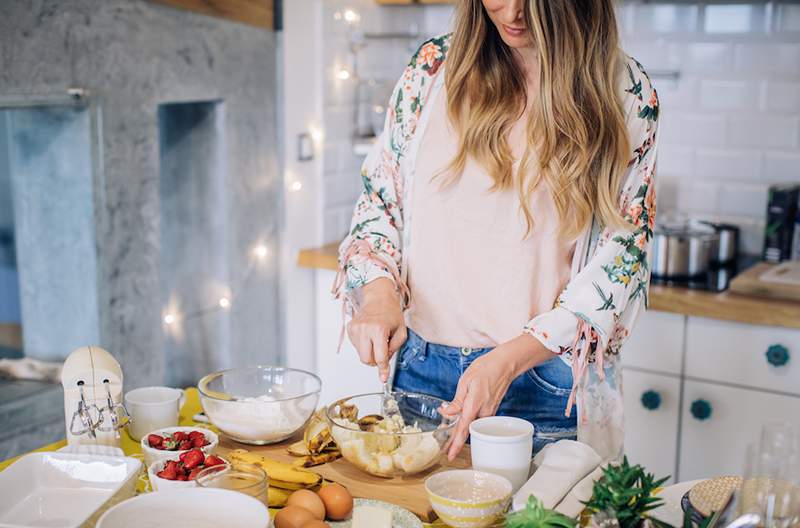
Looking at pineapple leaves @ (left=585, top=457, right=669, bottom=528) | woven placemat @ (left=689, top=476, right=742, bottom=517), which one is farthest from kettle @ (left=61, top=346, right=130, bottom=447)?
woven placemat @ (left=689, top=476, right=742, bottom=517)

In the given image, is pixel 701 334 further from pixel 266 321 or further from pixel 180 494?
pixel 180 494

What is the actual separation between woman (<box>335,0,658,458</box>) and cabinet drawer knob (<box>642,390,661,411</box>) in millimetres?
825

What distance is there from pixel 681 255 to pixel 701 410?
43 cm

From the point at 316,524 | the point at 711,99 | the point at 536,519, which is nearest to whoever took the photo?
the point at 536,519

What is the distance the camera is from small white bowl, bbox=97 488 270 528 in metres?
1.11

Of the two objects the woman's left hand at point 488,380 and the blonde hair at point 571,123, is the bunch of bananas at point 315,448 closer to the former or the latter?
the woman's left hand at point 488,380

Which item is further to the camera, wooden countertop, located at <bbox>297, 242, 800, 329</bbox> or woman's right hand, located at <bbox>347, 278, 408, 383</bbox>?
wooden countertop, located at <bbox>297, 242, 800, 329</bbox>

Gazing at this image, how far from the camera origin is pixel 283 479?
49.6 inches

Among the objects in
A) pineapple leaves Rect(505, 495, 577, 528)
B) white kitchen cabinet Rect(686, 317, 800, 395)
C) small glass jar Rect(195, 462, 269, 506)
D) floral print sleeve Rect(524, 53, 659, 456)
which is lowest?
white kitchen cabinet Rect(686, 317, 800, 395)

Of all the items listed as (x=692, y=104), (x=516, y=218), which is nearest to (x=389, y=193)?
(x=516, y=218)

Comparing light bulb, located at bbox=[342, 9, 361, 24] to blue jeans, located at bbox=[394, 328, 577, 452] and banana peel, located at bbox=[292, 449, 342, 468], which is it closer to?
blue jeans, located at bbox=[394, 328, 577, 452]

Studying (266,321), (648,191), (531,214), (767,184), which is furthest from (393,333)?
(767,184)

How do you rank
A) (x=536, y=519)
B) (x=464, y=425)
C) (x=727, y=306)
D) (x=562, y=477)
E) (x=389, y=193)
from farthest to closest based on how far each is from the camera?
(x=727, y=306), (x=389, y=193), (x=464, y=425), (x=562, y=477), (x=536, y=519)

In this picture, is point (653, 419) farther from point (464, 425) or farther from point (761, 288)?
point (464, 425)
